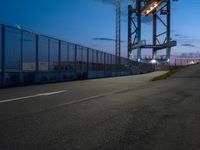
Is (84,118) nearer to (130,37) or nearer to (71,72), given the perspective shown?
(71,72)

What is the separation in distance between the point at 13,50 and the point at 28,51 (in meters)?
1.83

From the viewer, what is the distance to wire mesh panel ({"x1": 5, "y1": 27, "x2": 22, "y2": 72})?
16.4m

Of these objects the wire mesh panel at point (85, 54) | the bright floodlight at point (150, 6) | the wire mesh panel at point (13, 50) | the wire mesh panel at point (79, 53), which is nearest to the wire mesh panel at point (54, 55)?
the wire mesh panel at point (79, 53)

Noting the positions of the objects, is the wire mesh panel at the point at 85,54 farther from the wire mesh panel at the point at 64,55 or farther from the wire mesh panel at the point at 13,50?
the wire mesh panel at the point at 13,50

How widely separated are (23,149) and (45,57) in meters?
17.9

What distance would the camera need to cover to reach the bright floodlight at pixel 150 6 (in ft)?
278

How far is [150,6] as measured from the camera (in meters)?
87.1

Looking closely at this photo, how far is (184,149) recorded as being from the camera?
394 cm

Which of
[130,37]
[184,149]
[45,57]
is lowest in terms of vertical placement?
[184,149]

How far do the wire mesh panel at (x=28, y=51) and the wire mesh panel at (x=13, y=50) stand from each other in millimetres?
531

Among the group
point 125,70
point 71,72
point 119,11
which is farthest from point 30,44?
point 119,11

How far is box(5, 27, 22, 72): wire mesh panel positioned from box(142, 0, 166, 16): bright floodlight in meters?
72.4

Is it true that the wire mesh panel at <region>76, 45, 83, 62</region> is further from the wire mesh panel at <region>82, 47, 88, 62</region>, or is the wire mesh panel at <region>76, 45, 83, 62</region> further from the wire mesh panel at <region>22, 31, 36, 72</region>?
the wire mesh panel at <region>22, 31, 36, 72</region>

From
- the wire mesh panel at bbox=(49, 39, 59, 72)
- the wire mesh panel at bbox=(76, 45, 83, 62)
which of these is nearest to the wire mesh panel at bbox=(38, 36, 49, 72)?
the wire mesh panel at bbox=(49, 39, 59, 72)
